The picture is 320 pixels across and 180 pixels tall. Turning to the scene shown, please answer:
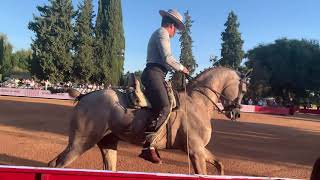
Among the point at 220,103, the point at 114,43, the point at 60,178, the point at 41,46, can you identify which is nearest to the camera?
the point at 60,178

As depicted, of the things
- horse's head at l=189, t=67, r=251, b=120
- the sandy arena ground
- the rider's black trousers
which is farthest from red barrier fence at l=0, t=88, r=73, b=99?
the rider's black trousers

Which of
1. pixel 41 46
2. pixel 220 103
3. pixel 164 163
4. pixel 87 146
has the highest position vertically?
pixel 41 46

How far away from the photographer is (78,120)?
7.99 m

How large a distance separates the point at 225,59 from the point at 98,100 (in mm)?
69618

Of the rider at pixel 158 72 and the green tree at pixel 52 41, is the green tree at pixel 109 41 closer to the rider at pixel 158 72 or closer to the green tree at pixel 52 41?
the green tree at pixel 52 41

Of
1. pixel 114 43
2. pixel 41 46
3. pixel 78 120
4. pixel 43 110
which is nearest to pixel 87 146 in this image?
pixel 78 120

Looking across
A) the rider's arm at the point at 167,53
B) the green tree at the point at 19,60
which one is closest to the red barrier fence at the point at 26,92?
the rider's arm at the point at 167,53

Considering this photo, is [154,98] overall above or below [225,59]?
below

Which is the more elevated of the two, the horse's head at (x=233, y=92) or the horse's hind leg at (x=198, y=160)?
the horse's head at (x=233, y=92)

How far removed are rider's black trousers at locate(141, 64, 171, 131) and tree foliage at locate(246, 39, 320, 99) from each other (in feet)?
206

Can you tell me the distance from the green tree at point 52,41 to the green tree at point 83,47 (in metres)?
1.18

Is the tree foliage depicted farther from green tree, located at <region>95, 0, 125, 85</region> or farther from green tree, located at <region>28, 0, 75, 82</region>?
green tree, located at <region>28, 0, 75, 82</region>

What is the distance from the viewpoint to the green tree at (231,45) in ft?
250

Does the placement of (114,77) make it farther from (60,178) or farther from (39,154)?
(60,178)
